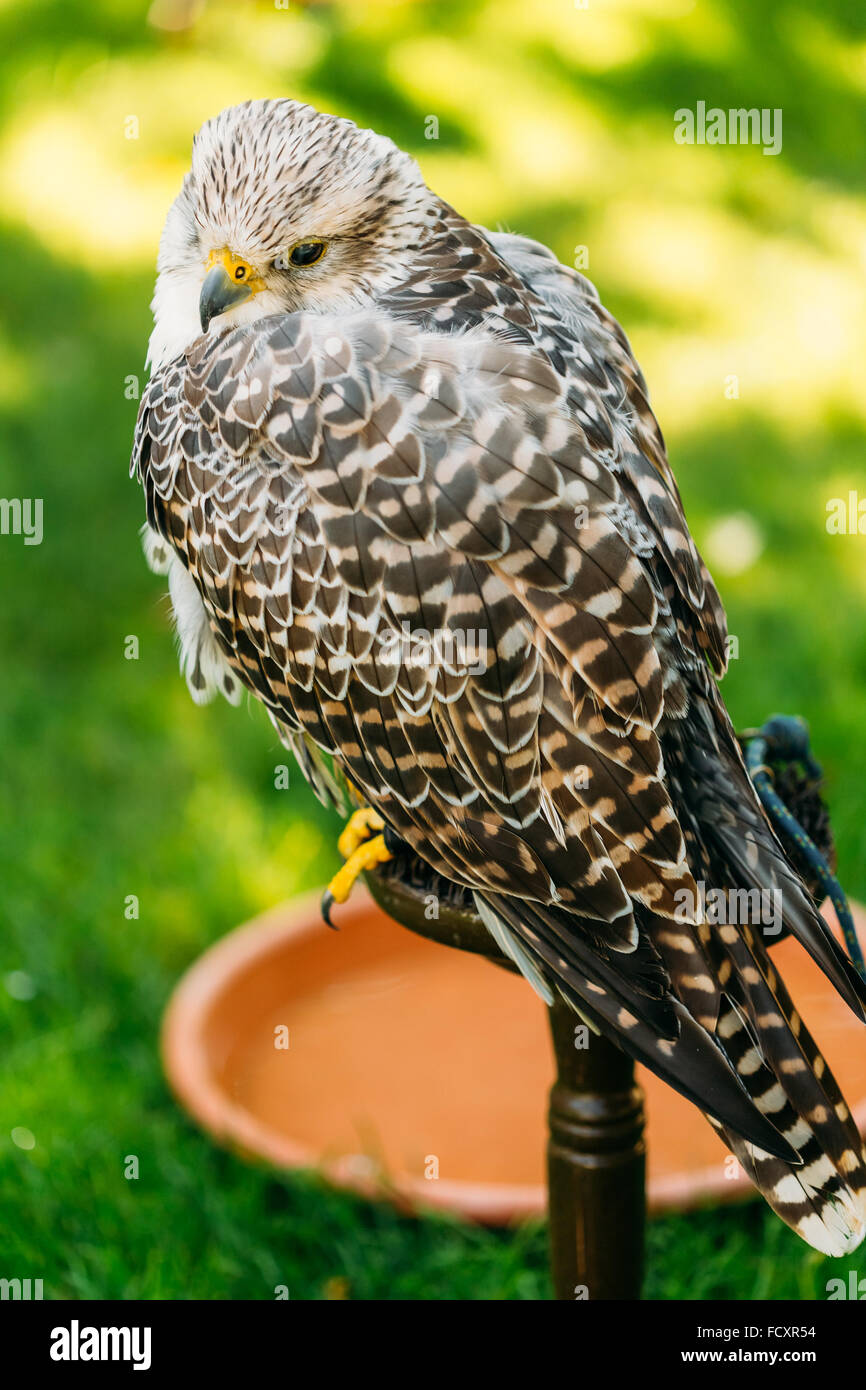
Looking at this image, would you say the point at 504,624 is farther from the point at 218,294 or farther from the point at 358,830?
the point at 218,294

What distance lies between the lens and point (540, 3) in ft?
23.3

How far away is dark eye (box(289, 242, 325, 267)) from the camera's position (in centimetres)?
245

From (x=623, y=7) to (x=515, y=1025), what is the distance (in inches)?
215

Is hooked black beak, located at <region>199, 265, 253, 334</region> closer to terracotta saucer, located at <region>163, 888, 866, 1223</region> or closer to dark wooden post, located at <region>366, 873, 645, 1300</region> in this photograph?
dark wooden post, located at <region>366, 873, 645, 1300</region>

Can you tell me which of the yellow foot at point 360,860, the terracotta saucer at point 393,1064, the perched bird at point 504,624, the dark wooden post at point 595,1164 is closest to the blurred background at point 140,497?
the terracotta saucer at point 393,1064

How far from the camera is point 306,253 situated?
96.5 inches

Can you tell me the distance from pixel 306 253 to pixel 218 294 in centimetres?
17

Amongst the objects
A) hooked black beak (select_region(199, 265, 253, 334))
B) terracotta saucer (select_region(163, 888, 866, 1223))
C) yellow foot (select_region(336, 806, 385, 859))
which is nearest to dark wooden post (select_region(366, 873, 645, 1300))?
yellow foot (select_region(336, 806, 385, 859))

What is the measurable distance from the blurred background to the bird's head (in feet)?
3.44

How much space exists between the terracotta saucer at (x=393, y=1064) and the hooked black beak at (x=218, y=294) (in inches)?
67.2

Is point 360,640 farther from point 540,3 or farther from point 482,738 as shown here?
point 540,3

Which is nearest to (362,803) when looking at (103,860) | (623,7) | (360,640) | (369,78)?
(360,640)
